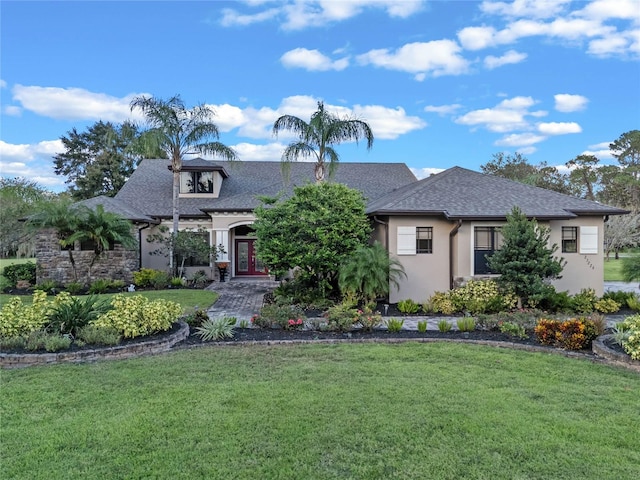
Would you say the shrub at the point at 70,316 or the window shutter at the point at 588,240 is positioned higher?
the window shutter at the point at 588,240

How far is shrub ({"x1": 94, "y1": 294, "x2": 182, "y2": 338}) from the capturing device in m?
7.32

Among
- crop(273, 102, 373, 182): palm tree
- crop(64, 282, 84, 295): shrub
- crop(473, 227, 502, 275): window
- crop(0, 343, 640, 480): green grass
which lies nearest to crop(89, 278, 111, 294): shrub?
crop(64, 282, 84, 295): shrub

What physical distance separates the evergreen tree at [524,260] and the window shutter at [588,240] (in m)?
3.13

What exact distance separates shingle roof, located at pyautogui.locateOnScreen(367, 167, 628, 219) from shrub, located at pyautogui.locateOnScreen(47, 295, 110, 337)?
26.8 ft

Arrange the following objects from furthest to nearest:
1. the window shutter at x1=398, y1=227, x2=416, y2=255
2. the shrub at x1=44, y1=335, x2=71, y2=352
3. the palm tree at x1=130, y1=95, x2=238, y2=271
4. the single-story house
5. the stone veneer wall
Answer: the palm tree at x1=130, y1=95, x2=238, y2=271
the stone veneer wall
the window shutter at x1=398, y1=227, x2=416, y2=255
the single-story house
the shrub at x1=44, y1=335, x2=71, y2=352

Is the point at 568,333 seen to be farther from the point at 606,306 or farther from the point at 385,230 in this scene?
the point at 385,230

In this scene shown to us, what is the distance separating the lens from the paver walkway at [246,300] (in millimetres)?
10000

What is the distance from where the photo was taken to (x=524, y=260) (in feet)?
34.5

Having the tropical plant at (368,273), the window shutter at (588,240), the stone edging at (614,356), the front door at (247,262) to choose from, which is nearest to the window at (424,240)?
the tropical plant at (368,273)

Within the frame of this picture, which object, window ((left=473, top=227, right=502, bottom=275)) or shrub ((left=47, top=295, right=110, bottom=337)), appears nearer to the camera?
shrub ((left=47, top=295, right=110, bottom=337))

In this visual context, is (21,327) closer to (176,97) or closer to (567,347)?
(567,347)

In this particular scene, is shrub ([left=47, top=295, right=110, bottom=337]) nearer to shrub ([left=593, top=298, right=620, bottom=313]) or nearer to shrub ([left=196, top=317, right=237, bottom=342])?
shrub ([left=196, top=317, right=237, bottom=342])

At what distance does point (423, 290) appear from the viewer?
495 inches

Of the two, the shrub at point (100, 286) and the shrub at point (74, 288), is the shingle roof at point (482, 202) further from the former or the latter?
the shrub at point (74, 288)
